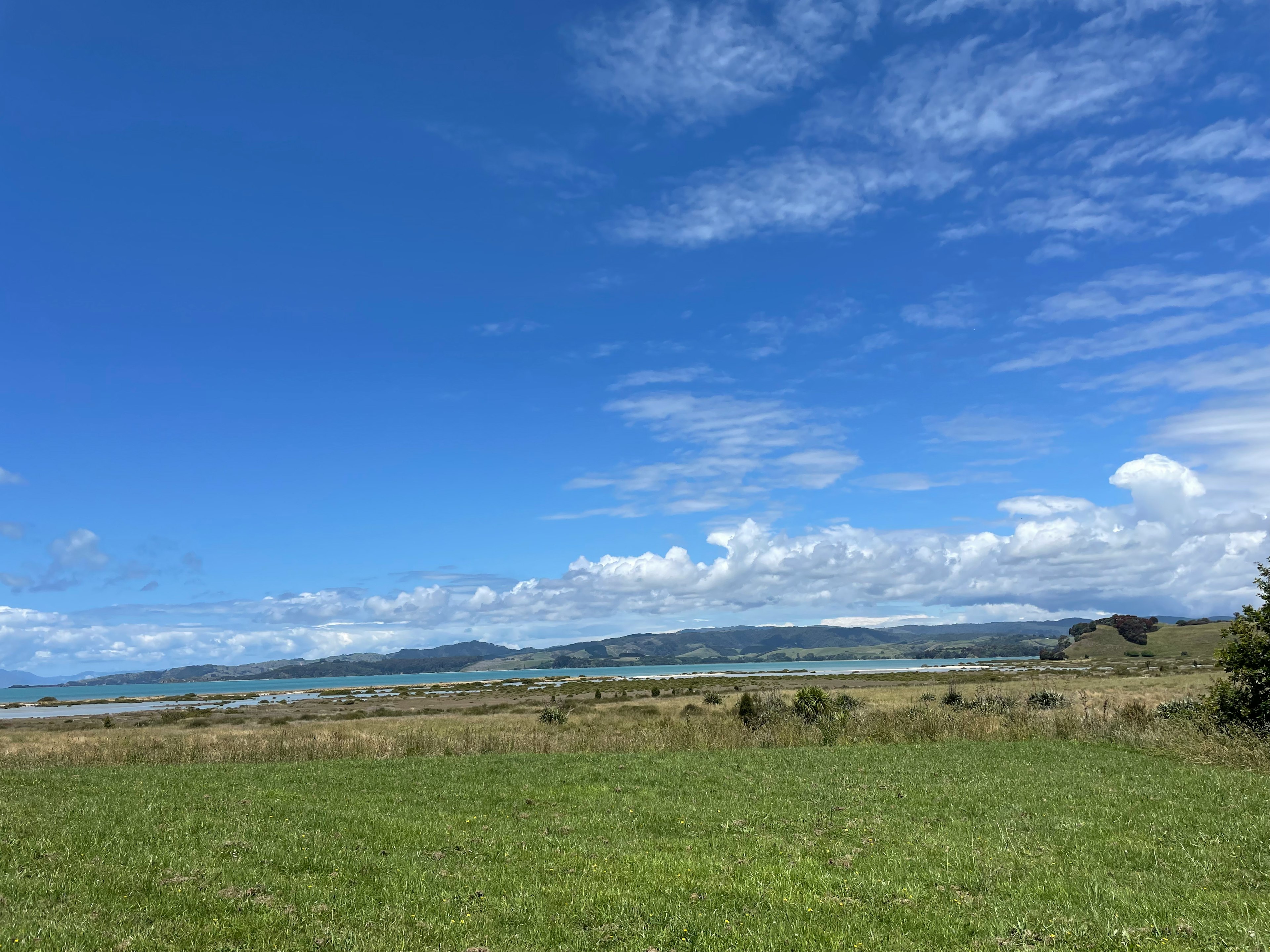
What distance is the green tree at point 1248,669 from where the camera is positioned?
2852cm

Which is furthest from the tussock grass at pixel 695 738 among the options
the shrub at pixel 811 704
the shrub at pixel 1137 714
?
the shrub at pixel 811 704

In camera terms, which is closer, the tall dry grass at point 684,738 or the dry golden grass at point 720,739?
the dry golden grass at point 720,739

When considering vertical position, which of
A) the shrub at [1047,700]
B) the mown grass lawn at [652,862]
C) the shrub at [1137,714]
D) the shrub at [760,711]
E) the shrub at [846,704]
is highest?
the mown grass lawn at [652,862]

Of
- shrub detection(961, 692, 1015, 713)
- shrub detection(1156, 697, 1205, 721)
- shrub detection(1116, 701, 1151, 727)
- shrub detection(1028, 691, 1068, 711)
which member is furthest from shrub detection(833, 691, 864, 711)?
shrub detection(1156, 697, 1205, 721)

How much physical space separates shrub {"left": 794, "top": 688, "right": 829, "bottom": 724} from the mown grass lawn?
2182cm

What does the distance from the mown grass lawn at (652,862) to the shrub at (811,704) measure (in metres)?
21.8

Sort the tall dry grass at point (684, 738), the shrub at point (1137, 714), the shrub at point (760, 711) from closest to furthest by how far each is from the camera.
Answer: the tall dry grass at point (684, 738) → the shrub at point (1137, 714) → the shrub at point (760, 711)

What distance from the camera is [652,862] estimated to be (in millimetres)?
14273

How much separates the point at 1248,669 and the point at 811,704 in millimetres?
24800

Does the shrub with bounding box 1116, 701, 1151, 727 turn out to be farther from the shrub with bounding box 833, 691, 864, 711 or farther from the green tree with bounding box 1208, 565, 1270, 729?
the shrub with bounding box 833, 691, 864, 711

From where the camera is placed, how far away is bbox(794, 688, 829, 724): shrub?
45.7 meters

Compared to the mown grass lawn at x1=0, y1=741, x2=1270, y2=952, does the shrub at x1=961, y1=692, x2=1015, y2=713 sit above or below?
below

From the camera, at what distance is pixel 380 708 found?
104188 mm

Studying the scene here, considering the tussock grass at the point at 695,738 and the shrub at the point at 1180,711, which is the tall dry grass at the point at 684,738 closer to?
the tussock grass at the point at 695,738
